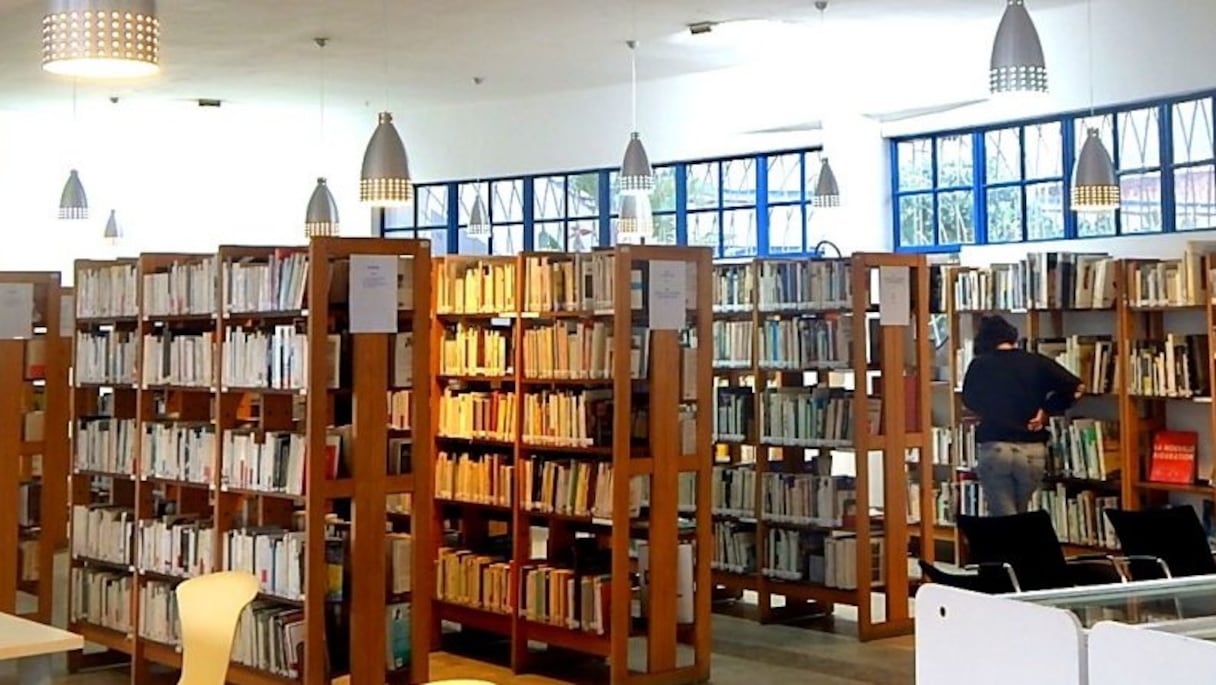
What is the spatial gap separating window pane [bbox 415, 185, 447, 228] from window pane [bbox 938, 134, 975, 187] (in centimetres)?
636

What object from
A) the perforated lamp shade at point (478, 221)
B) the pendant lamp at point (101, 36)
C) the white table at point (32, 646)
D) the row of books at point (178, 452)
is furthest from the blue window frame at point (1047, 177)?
the pendant lamp at point (101, 36)

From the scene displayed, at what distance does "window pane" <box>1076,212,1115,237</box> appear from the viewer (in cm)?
1071

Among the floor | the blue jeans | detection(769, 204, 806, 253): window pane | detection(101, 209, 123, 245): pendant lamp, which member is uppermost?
detection(101, 209, 123, 245): pendant lamp

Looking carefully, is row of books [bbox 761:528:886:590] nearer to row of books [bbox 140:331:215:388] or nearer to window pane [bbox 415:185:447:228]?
row of books [bbox 140:331:215:388]

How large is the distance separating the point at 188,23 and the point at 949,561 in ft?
23.3

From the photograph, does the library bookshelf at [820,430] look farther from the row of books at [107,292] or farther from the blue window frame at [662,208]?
the blue window frame at [662,208]

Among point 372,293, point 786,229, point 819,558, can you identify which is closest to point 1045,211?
point 786,229

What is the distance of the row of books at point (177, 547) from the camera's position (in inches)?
287

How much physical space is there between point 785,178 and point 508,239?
3749mm

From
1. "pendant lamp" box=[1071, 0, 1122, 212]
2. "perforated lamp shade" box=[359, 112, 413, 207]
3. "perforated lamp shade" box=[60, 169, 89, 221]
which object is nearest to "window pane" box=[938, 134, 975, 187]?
"pendant lamp" box=[1071, 0, 1122, 212]

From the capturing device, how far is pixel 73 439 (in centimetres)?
855

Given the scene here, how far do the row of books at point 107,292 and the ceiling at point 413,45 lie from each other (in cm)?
289

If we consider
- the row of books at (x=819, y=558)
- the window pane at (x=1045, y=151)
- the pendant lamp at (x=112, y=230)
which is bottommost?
the row of books at (x=819, y=558)

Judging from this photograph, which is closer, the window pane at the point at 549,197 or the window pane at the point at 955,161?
the window pane at the point at 955,161
